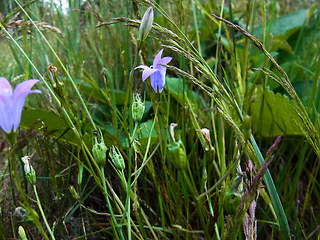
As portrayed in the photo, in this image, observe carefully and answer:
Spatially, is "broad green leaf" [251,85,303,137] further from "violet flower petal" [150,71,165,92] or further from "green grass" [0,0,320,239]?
"violet flower petal" [150,71,165,92]

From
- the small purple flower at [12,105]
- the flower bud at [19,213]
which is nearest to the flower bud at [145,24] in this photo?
the small purple flower at [12,105]

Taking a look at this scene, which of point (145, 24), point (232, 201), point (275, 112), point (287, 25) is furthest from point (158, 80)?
point (287, 25)

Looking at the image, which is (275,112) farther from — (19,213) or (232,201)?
(19,213)

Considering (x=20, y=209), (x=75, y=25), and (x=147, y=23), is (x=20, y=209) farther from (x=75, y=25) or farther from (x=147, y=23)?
(x=75, y=25)

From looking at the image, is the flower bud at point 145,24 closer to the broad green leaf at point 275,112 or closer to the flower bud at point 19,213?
the flower bud at point 19,213

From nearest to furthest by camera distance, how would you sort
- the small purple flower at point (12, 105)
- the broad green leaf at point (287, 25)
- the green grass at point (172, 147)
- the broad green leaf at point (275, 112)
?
the small purple flower at point (12, 105) < the green grass at point (172, 147) < the broad green leaf at point (275, 112) < the broad green leaf at point (287, 25)
